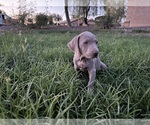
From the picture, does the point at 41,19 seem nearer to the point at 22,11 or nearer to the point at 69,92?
the point at 22,11

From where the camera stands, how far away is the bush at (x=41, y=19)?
6754mm

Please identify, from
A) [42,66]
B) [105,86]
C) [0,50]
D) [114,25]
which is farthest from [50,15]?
[105,86]

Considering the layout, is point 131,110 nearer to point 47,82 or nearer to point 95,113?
point 95,113

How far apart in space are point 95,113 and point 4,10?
4.89 meters

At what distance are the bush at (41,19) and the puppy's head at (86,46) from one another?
513 cm

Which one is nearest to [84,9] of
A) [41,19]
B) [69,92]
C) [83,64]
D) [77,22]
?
[77,22]

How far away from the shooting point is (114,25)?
808cm

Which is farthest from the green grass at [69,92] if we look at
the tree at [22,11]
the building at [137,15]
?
the building at [137,15]

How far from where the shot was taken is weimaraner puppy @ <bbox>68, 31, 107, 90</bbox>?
5.36ft

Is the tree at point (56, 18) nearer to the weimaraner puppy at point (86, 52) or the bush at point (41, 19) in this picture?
the bush at point (41, 19)

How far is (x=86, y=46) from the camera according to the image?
5.56ft

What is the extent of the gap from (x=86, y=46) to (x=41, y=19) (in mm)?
5654

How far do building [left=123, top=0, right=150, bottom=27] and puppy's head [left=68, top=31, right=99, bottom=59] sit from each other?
5342 mm

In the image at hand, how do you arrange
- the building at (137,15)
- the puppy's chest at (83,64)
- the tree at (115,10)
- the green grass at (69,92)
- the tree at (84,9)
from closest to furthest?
the green grass at (69,92)
the puppy's chest at (83,64)
the tree at (84,9)
the tree at (115,10)
the building at (137,15)
